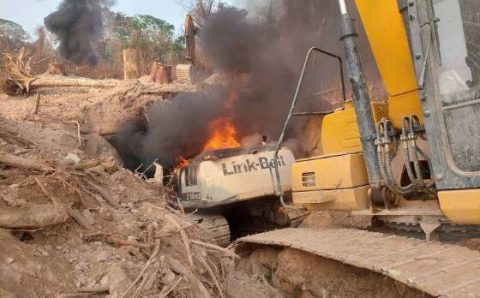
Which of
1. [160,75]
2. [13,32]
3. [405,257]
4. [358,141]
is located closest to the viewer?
[405,257]

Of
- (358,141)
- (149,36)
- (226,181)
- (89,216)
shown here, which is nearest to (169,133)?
(226,181)

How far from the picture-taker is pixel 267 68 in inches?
516

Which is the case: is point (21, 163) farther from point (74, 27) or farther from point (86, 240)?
point (74, 27)

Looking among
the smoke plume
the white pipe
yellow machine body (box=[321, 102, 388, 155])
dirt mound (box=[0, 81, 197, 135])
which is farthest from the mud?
dirt mound (box=[0, 81, 197, 135])

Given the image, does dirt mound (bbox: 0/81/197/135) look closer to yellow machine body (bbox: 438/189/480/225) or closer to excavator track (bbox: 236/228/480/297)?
excavator track (bbox: 236/228/480/297)

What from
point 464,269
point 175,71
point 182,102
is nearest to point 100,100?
point 182,102

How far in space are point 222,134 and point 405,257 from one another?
28.7ft

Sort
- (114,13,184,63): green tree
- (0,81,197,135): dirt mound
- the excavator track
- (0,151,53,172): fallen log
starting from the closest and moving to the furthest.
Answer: the excavator track
(0,151,53,172): fallen log
(0,81,197,135): dirt mound
(114,13,184,63): green tree

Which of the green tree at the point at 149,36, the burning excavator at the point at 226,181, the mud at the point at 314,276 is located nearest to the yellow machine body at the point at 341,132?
the mud at the point at 314,276

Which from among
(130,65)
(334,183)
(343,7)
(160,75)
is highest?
(130,65)

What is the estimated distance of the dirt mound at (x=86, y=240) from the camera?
2.42 metres

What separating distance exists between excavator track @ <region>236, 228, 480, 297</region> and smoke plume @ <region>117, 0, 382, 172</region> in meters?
7.76

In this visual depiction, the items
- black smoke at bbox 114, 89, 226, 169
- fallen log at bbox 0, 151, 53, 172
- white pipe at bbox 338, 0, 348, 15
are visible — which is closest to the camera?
fallen log at bbox 0, 151, 53, 172

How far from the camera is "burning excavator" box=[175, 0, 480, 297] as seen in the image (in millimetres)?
2727
